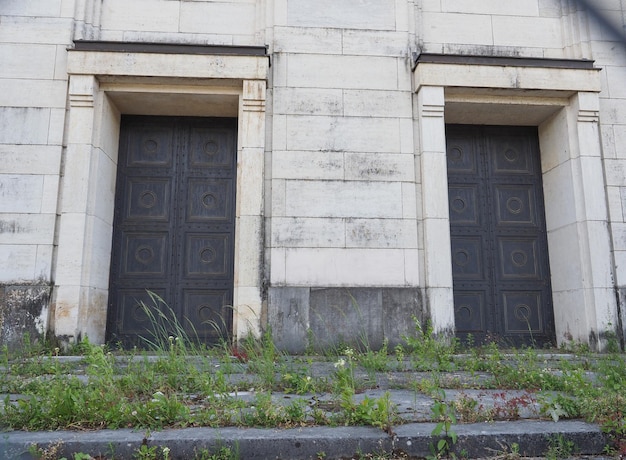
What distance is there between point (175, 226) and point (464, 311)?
5131 millimetres

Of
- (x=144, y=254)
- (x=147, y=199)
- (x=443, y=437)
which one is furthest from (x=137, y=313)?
(x=443, y=437)

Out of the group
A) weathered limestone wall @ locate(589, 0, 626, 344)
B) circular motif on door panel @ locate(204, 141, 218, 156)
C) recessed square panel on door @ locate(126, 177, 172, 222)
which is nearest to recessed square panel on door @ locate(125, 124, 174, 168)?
recessed square panel on door @ locate(126, 177, 172, 222)

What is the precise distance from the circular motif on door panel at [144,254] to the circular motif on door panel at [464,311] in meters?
5.26

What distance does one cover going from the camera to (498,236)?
877cm

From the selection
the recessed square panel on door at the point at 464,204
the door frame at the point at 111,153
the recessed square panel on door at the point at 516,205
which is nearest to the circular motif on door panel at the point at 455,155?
the recessed square panel on door at the point at 464,204

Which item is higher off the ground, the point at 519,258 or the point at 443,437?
the point at 519,258

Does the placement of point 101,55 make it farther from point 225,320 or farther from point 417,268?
point 417,268

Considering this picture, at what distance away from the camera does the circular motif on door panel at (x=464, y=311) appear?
8438 mm

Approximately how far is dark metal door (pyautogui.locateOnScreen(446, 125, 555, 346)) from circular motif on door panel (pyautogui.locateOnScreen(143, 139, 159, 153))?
523 centimetres

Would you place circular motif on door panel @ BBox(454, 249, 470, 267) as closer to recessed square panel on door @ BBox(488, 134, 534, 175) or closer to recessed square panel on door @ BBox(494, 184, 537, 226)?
Result: recessed square panel on door @ BBox(494, 184, 537, 226)

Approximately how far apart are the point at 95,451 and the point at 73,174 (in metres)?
5.33

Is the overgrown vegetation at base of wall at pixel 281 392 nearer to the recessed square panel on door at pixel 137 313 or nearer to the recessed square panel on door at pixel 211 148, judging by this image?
the recessed square panel on door at pixel 137 313

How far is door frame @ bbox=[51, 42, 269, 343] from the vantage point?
7.19 m

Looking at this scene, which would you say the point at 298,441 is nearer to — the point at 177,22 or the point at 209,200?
the point at 209,200
